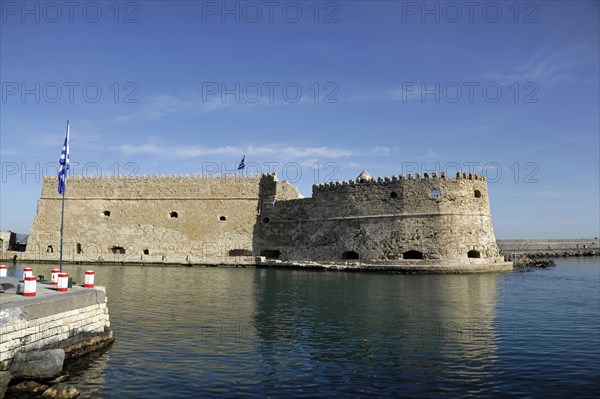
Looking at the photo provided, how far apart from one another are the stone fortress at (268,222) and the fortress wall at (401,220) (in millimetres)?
61

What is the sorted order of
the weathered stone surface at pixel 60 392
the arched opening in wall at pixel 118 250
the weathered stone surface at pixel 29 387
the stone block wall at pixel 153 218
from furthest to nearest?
the arched opening in wall at pixel 118 250
the stone block wall at pixel 153 218
the weathered stone surface at pixel 29 387
the weathered stone surface at pixel 60 392

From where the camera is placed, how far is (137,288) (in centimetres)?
2088

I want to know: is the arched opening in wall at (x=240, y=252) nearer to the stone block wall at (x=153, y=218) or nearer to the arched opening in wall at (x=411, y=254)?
the stone block wall at (x=153, y=218)

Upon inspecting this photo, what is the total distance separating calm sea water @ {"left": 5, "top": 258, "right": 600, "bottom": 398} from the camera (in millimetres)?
8375

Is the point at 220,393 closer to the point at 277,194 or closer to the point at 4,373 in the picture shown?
the point at 4,373

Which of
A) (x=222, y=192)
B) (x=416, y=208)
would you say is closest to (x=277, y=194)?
(x=222, y=192)

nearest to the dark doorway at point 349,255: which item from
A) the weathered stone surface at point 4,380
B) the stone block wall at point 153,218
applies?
the stone block wall at point 153,218

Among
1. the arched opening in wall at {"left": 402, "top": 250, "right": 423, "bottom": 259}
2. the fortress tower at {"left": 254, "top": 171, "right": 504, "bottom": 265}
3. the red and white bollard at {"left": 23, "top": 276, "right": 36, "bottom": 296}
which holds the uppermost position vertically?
the fortress tower at {"left": 254, "top": 171, "right": 504, "bottom": 265}

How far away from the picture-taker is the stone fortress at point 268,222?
30.5 m

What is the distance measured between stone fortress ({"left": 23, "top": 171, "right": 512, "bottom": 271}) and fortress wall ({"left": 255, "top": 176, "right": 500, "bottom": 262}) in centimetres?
6

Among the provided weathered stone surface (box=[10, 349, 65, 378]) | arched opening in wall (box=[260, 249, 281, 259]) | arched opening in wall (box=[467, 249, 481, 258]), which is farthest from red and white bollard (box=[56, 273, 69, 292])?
arched opening in wall (box=[260, 249, 281, 259])

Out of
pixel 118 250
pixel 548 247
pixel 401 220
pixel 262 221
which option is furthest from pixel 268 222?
pixel 548 247

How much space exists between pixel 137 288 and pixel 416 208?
17305 mm

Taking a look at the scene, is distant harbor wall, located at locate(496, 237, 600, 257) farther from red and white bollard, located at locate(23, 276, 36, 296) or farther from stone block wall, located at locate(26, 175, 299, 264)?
red and white bollard, located at locate(23, 276, 36, 296)
